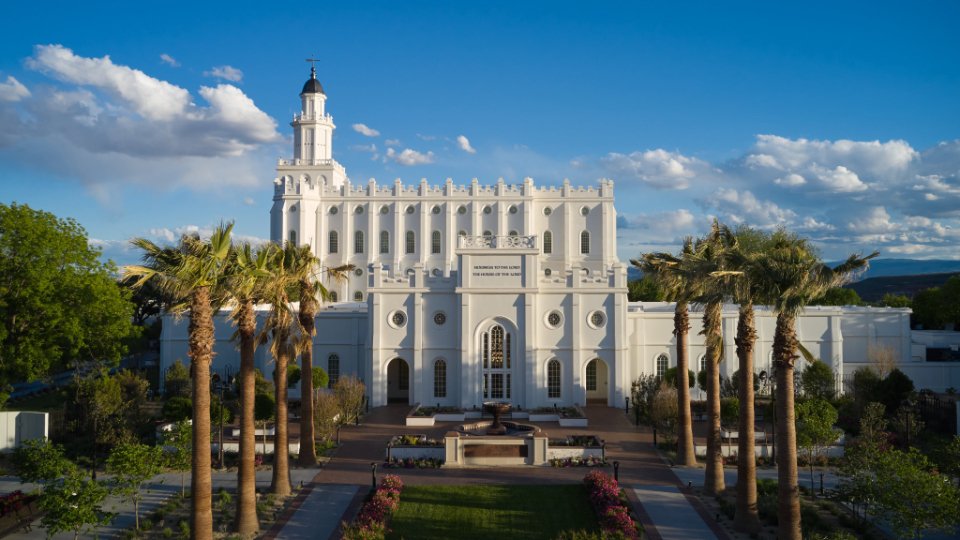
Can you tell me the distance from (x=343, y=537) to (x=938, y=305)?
5038cm

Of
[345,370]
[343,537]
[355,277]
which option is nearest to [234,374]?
[345,370]

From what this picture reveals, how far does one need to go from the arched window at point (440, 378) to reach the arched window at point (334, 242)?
21349 mm

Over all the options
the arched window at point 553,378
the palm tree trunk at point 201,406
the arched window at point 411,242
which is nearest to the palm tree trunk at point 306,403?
the palm tree trunk at point 201,406

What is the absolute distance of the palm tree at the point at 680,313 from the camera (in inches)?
892

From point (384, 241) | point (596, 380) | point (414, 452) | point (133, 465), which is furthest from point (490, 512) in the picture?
point (384, 241)

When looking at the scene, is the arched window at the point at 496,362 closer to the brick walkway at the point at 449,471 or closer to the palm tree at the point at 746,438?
the brick walkway at the point at 449,471

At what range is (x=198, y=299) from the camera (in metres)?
14.7

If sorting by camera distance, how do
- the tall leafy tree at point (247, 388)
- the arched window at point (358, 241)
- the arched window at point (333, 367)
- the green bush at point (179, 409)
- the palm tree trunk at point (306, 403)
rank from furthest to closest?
the arched window at point (358, 241) < the arched window at point (333, 367) < the green bush at point (179, 409) < the palm tree trunk at point (306, 403) < the tall leafy tree at point (247, 388)

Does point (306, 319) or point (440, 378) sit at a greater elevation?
point (306, 319)

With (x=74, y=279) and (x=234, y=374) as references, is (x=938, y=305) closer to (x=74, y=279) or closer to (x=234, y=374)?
(x=234, y=374)

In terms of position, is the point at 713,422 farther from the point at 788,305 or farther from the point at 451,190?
the point at 451,190

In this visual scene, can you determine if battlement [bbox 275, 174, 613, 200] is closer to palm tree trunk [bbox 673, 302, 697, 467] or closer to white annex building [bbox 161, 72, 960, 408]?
white annex building [bbox 161, 72, 960, 408]

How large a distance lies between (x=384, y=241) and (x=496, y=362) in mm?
21891

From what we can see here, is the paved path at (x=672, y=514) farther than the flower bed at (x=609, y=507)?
Yes
